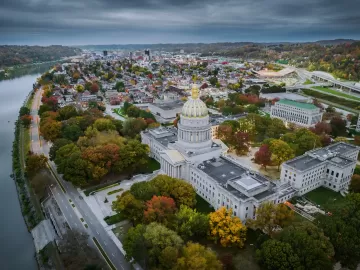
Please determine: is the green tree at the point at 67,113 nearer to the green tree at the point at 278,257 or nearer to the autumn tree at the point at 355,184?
the green tree at the point at 278,257

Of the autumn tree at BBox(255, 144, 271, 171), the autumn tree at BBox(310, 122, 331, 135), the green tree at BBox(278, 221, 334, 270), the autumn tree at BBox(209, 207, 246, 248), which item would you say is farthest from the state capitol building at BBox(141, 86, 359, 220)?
the autumn tree at BBox(310, 122, 331, 135)

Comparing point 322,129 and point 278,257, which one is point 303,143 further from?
point 278,257

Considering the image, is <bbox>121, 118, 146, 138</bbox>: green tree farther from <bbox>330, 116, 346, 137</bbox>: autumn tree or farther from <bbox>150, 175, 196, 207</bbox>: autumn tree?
<bbox>330, 116, 346, 137</bbox>: autumn tree

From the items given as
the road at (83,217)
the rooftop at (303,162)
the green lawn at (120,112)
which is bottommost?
the road at (83,217)

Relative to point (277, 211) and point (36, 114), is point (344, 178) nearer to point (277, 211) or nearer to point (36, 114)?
point (277, 211)

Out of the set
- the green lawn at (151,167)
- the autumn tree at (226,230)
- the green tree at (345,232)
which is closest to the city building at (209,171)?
the green lawn at (151,167)

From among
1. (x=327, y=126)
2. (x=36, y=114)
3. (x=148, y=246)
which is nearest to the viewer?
(x=148, y=246)

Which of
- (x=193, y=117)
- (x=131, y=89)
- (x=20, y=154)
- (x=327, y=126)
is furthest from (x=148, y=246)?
(x=131, y=89)

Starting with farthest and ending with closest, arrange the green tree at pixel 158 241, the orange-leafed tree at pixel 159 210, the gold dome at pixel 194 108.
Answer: the gold dome at pixel 194 108 < the orange-leafed tree at pixel 159 210 < the green tree at pixel 158 241
